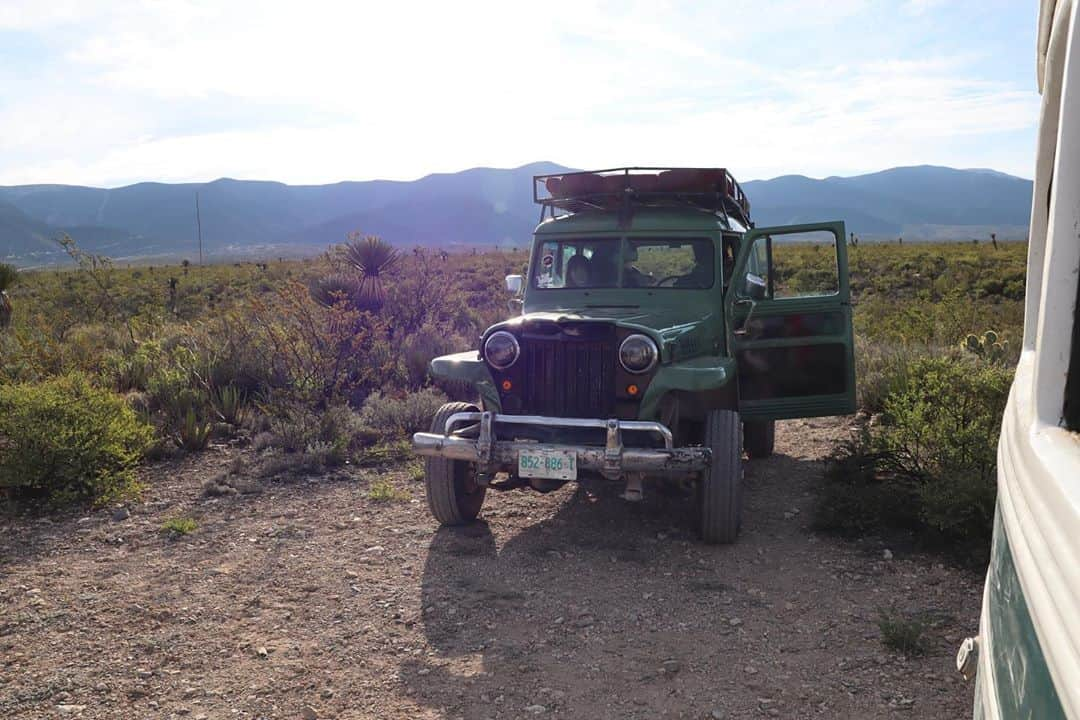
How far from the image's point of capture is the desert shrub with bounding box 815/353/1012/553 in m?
4.85

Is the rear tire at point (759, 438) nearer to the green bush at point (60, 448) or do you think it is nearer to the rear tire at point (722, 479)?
the rear tire at point (722, 479)

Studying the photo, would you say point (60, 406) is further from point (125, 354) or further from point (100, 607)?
point (125, 354)

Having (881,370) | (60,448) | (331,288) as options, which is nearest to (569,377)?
(60,448)

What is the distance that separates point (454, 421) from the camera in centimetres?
524

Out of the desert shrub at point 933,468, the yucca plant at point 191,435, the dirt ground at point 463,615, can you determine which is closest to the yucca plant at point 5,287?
the yucca plant at point 191,435

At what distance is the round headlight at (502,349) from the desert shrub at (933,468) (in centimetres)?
227

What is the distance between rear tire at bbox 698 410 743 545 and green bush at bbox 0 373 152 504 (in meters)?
4.19


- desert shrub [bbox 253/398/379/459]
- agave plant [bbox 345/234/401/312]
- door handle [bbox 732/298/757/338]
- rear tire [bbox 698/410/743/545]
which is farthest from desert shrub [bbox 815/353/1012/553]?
agave plant [bbox 345/234/401/312]

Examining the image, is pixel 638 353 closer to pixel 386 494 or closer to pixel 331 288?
pixel 386 494

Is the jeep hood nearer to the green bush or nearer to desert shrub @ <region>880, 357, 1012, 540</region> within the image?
desert shrub @ <region>880, 357, 1012, 540</region>

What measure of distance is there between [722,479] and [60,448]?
4621 millimetres

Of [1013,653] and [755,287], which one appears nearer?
[1013,653]

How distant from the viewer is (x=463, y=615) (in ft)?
14.6

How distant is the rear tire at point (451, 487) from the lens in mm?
5449
